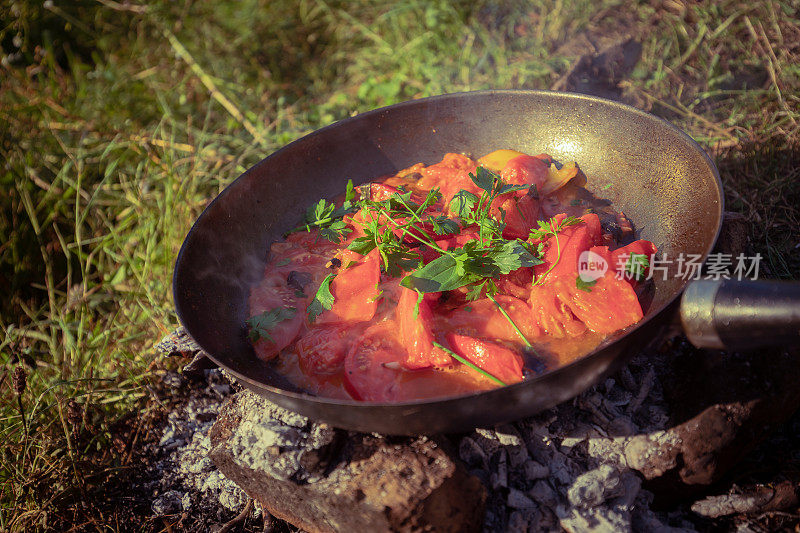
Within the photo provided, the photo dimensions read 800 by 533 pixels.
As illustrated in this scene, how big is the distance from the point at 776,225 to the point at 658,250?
4.69 ft

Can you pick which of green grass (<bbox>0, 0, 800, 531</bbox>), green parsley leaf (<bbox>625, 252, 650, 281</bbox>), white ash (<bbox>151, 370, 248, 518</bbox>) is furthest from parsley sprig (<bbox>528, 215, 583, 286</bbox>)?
white ash (<bbox>151, 370, 248, 518</bbox>)

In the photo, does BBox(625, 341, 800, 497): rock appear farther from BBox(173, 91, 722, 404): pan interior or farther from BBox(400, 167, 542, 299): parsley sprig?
BBox(400, 167, 542, 299): parsley sprig

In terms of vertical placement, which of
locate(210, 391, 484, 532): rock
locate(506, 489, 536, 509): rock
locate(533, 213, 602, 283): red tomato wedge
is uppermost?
locate(533, 213, 602, 283): red tomato wedge

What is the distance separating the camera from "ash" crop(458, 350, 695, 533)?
2.43 metres

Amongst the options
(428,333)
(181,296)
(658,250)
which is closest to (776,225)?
(658,250)

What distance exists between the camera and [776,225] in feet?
11.7

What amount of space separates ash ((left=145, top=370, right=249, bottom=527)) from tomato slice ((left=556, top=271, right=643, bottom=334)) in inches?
81.0

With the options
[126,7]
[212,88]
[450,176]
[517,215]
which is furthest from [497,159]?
[126,7]

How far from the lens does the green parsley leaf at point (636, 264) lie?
2549 mm

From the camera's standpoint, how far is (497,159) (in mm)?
3420

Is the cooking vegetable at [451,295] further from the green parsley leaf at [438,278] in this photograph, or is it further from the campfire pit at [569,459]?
the campfire pit at [569,459]

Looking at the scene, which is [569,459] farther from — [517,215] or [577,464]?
[517,215]

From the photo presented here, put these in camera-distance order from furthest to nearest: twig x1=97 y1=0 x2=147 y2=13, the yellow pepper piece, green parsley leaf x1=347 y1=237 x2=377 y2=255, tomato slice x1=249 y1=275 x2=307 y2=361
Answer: twig x1=97 y1=0 x2=147 y2=13
the yellow pepper piece
green parsley leaf x1=347 y1=237 x2=377 y2=255
tomato slice x1=249 y1=275 x2=307 y2=361

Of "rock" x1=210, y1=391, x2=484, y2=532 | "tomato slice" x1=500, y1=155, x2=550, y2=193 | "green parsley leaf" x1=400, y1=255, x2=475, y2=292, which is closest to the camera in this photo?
"rock" x1=210, y1=391, x2=484, y2=532
